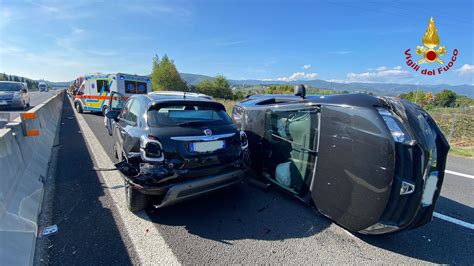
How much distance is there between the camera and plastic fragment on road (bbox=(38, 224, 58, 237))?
2642 mm

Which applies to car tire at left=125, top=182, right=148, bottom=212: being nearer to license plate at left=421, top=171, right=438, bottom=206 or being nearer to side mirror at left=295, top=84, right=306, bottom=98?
side mirror at left=295, top=84, right=306, bottom=98

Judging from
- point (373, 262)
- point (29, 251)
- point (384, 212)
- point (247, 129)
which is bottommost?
point (373, 262)

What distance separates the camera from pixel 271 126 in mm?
3891

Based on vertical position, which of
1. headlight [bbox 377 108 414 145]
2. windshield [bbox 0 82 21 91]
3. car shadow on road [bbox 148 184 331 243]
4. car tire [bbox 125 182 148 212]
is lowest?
car shadow on road [bbox 148 184 331 243]

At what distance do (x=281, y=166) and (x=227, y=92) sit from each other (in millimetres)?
66860

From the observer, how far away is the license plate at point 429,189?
2362 mm

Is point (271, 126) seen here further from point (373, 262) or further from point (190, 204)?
point (373, 262)

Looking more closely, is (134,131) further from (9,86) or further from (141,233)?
(9,86)

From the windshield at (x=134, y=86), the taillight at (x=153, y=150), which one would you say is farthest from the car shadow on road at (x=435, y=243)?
the windshield at (x=134, y=86)

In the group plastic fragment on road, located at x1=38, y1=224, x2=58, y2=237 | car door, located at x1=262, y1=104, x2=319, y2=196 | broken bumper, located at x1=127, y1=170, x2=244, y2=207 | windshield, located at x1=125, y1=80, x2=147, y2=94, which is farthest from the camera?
windshield, located at x1=125, y1=80, x2=147, y2=94

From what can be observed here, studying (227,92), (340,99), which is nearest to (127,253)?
(340,99)

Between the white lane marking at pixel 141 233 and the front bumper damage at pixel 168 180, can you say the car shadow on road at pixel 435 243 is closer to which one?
the front bumper damage at pixel 168 180

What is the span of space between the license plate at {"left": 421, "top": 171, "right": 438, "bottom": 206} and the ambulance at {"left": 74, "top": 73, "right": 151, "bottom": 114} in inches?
520

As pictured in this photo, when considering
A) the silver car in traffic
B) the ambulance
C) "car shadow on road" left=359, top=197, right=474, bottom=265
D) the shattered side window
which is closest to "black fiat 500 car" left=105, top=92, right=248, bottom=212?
the shattered side window
